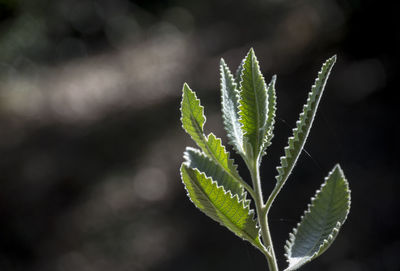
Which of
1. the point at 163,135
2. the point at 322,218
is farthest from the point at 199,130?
the point at 163,135

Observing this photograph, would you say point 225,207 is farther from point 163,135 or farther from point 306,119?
point 163,135

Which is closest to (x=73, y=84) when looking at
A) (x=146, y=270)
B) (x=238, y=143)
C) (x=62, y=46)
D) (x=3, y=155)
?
(x=62, y=46)

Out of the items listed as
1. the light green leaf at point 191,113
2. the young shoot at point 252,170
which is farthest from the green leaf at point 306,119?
the light green leaf at point 191,113

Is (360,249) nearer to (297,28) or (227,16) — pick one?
(297,28)

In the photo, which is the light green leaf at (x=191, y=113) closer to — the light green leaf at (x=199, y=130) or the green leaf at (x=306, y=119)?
the light green leaf at (x=199, y=130)

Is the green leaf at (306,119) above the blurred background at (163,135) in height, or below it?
below
